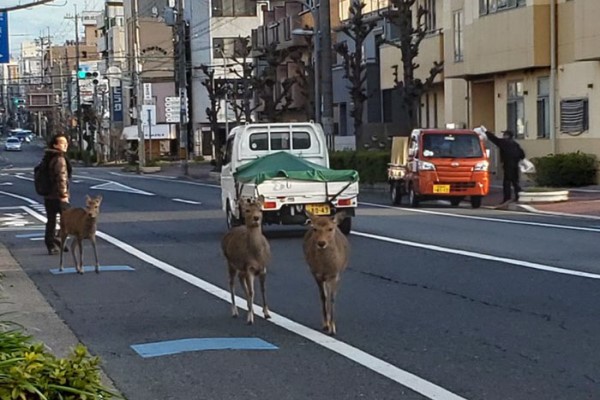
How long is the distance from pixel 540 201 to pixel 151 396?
22.1 m

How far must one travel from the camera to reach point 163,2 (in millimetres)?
108438

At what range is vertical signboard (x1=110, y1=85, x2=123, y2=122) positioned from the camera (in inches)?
4301

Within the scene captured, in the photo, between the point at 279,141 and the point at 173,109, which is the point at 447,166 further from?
the point at 173,109

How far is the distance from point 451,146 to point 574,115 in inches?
295

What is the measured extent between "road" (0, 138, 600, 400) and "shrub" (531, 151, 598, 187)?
11224 mm

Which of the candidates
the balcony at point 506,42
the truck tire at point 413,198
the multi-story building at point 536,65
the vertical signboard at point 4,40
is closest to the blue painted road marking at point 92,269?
the vertical signboard at point 4,40

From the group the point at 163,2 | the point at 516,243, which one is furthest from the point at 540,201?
the point at 163,2

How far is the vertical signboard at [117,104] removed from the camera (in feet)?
358

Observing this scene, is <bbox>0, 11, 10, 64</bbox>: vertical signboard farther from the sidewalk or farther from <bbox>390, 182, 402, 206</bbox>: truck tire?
the sidewalk

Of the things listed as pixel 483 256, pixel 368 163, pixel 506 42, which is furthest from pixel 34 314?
pixel 506 42

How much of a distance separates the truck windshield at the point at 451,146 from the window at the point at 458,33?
1351 cm

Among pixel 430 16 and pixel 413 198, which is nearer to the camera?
pixel 413 198

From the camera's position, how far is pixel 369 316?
12.1m

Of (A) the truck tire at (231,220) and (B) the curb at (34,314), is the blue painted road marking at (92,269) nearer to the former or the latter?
(B) the curb at (34,314)
